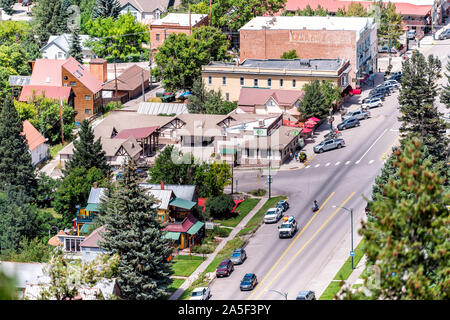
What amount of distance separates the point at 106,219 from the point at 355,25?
7509 cm

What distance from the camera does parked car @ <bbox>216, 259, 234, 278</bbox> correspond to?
70.1m

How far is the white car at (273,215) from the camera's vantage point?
8125 centimetres

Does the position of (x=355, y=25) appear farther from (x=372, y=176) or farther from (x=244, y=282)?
(x=244, y=282)

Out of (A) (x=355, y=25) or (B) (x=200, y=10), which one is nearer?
(A) (x=355, y=25)

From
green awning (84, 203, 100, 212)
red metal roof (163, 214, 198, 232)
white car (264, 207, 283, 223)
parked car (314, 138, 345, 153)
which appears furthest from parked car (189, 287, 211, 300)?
parked car (314, 138, 345, 153)

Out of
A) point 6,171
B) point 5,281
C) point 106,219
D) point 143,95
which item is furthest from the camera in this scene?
point 143,95

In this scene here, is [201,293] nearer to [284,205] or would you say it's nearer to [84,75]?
[284,205]

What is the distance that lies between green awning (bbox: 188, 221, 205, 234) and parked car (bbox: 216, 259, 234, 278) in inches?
346

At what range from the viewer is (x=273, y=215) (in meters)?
Answer: 81.4

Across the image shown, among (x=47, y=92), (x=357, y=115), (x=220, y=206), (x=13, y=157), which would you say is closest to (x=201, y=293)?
(x=220, y=206)

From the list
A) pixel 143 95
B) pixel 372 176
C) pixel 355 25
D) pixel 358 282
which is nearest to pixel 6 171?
pixel 143 95

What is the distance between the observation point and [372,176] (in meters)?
91.4

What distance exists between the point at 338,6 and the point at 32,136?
7943cm

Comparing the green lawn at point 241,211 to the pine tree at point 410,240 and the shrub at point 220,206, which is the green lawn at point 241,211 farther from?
the pine tree at point 410,240
